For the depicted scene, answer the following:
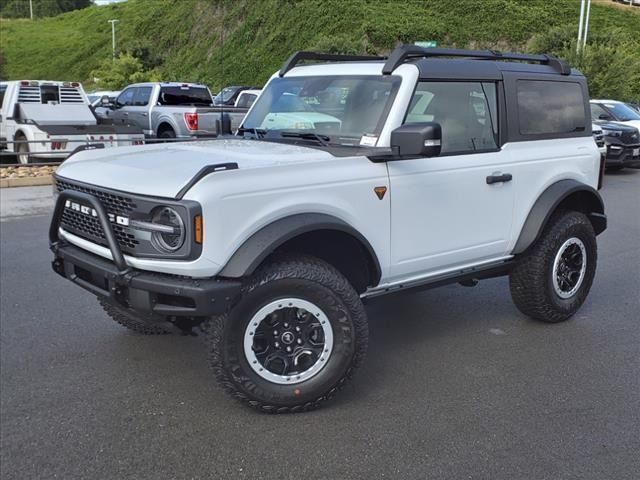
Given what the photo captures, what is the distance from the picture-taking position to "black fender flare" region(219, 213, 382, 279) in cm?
324

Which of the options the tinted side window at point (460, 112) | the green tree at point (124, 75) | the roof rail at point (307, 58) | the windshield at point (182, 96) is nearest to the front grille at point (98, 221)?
the tinted side window at point (460, 112)

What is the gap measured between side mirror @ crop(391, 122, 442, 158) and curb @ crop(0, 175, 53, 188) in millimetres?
9924

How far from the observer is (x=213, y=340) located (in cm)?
340

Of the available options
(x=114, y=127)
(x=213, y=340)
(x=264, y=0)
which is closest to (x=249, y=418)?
(x=213, y=340)

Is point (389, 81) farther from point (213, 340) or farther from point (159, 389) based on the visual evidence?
point (159, 389)

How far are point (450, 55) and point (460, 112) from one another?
0.41 metres

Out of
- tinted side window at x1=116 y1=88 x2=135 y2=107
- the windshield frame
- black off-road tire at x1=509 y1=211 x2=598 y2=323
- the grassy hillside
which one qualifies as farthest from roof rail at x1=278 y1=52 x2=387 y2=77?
the grassy hillside

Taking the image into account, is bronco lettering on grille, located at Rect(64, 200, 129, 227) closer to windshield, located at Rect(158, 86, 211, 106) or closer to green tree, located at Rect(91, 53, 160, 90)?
windshield, located at Rect(158, 86, 211, 106)

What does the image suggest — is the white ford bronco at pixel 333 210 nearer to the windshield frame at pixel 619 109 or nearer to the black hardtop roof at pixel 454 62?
the black hardtop roof at pixel 454 62

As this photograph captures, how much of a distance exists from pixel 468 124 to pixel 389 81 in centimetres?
68

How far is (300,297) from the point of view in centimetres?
351

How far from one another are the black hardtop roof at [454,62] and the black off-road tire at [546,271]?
1.17 meters

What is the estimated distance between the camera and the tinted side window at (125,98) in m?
18.0

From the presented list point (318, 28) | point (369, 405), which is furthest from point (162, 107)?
point (318, 28)
